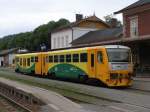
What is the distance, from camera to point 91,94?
23844 mm

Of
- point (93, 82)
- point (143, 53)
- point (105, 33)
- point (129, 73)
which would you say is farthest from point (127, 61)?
point (105, 33)

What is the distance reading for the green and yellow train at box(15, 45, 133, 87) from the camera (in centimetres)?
2784

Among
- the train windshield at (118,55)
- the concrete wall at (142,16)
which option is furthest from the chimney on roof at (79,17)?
the train windshield at (118,55)

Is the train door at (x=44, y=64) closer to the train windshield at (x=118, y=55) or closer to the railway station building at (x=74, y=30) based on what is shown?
the train windshield at (x=118, y=55)

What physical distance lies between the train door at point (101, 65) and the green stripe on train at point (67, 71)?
249cm

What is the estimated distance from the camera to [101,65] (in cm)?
2850

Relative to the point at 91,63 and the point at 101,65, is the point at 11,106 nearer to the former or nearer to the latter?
the point at 101,65

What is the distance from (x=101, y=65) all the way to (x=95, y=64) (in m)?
0.97

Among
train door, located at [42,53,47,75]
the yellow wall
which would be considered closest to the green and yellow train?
train door, located at [42,53,47,75]

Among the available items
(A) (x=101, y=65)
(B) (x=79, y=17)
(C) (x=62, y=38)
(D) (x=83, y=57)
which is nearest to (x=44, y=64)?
(D) (x=83, y=57)

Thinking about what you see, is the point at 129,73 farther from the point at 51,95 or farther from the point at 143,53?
the point at 143,53

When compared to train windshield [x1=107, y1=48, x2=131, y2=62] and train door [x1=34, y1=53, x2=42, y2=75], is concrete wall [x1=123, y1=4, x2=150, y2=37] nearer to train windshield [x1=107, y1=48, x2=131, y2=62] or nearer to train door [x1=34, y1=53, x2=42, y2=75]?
train door [x1=34, y1=53, x2=42, y2=75]

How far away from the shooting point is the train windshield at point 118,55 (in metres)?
28.1

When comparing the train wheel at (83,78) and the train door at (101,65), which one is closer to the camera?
the train door at (101,65)
